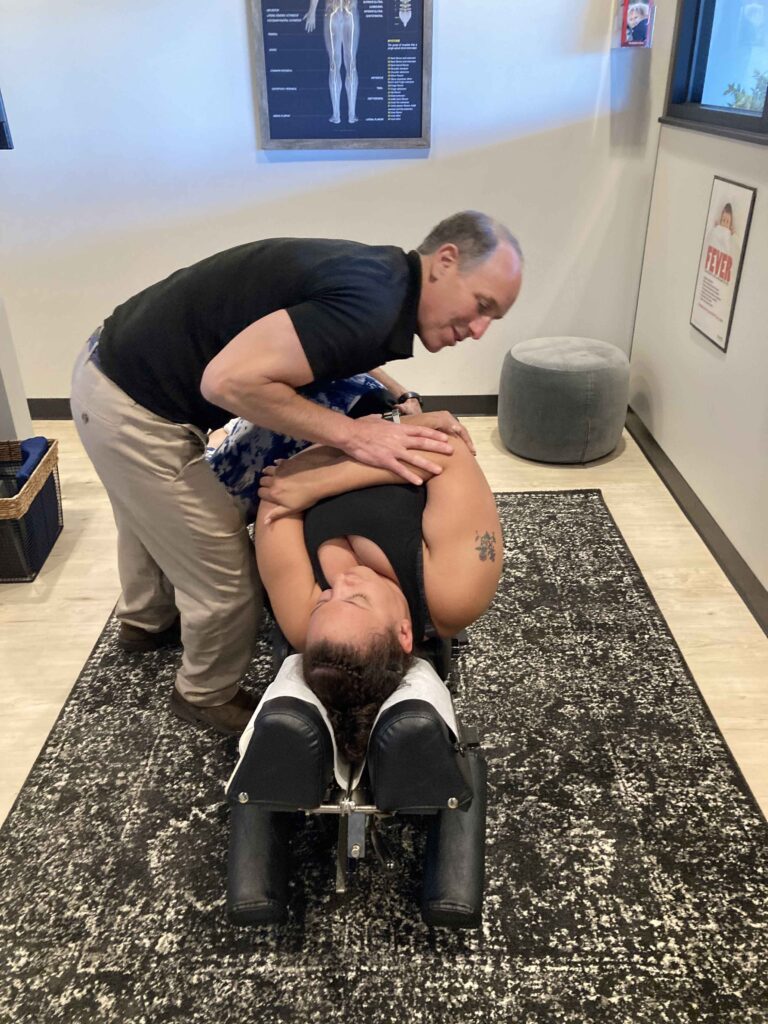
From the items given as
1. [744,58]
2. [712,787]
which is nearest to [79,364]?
[712,787]

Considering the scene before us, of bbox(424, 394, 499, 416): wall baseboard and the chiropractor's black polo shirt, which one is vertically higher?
the chiropractor's black polo shirt

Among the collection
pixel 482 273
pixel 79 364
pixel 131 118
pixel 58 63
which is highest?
pixel 58 63

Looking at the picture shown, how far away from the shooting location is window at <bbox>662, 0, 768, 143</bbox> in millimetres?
2473

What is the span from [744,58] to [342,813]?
272 cm

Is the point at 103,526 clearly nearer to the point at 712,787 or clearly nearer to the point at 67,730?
the point at 67,730

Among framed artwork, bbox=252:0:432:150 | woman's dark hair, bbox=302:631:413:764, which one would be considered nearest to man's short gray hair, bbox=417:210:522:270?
woman's dark hair, bbox=302:631:413:764

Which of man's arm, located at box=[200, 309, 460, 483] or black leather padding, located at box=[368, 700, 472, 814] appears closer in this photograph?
black leather padding, located at box=[368, 700, 472, 814]

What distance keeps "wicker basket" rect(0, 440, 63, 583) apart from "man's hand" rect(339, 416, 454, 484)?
1229 mm

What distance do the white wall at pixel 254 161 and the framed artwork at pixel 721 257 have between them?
25.0 inches

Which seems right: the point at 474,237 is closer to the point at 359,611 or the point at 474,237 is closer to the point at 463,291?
the point at 463,291

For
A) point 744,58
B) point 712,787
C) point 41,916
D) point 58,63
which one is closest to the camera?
point 41,916

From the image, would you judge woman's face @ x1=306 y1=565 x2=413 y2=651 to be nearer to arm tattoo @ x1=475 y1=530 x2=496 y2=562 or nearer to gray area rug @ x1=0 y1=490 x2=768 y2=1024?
arm tattoo @ x1=475 y1=530 x2=496 y2=562

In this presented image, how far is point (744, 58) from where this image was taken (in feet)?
8.54

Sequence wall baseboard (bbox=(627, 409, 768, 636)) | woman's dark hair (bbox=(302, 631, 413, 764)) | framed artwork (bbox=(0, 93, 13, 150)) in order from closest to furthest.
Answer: woman's dark hair (bbox=(302, 631, 413, 764)) → wall baseboard (bbox=(627, 409, 768, 636)) → framed artwork (bbox=(0, 93, 13, 150))
